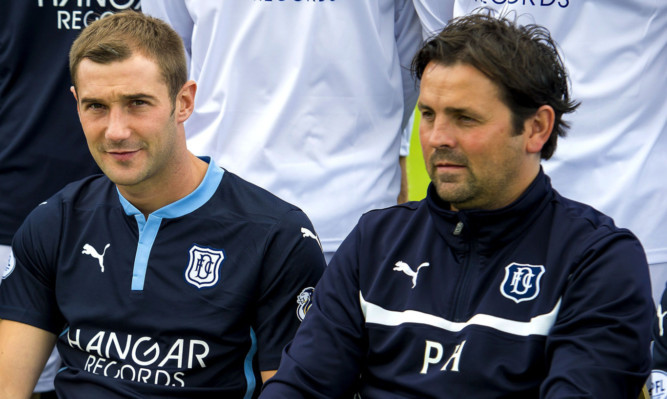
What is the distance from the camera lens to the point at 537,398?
244cm

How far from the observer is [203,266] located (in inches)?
119

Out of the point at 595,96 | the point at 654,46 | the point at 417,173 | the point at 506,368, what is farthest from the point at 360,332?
the point at 417,173

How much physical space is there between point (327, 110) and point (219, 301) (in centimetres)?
87

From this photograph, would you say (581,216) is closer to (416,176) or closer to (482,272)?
(482,272)

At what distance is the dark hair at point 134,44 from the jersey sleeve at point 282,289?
56cm

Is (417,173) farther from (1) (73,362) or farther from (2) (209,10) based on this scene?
(1) (73,362)

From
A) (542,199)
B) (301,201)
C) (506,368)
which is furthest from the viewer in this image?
(301,201)

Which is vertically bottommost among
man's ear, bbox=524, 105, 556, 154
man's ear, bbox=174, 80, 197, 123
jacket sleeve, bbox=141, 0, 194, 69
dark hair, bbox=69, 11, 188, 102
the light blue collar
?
the light blue collar

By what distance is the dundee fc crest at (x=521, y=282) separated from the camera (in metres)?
2.50

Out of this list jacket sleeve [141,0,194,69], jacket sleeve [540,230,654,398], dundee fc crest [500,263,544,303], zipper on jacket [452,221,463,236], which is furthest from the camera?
jacket sleeve [141,0,194,69]

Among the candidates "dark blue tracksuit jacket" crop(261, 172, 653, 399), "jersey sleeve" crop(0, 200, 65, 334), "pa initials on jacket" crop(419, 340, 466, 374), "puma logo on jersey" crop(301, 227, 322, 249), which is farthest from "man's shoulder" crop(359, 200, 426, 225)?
"jersey sleeve" crop(0, 200, 65, 334)

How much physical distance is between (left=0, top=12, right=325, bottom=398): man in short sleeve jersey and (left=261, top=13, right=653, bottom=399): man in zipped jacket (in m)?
0.29

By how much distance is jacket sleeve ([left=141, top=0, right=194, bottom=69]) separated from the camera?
3738 millimetres

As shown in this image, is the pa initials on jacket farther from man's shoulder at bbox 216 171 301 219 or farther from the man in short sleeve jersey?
man's shoulder at bbox 216 171 301 219
